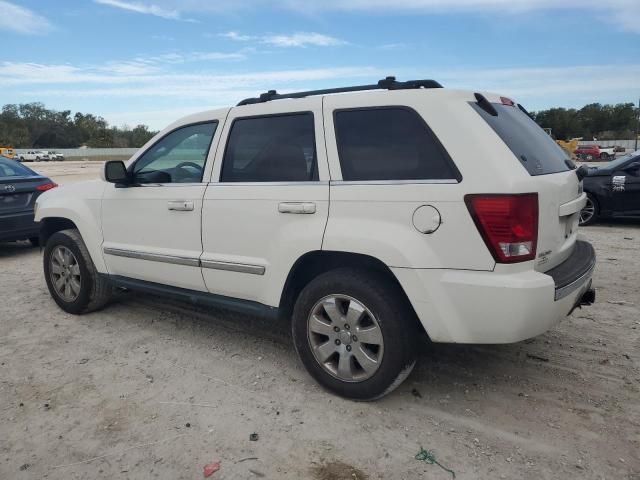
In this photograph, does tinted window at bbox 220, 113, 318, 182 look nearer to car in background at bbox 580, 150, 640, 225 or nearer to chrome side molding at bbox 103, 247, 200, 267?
A: chrome side molding at bbox 103, 247, 200, 267

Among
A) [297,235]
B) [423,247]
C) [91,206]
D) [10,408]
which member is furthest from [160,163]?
[423,247]

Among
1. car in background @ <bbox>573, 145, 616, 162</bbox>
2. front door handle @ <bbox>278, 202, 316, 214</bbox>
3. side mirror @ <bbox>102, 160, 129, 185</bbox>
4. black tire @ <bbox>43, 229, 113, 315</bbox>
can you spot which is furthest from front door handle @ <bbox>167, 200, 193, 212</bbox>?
car in background @ <bbox>573, 145, 616, 162</bbox>

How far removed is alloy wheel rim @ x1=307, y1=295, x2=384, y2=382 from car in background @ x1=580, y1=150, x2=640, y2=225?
703cm

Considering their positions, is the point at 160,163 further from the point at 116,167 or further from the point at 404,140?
the point at 404,140

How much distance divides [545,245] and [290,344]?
211 cm

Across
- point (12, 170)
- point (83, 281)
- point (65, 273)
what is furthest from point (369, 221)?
point (12, 170)

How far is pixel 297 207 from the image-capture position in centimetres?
324

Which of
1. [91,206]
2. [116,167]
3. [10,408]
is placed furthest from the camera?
[91,206]

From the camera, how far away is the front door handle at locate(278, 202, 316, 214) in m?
3.19

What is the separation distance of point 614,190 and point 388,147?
7656 mm

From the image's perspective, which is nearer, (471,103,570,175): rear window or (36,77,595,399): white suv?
(36,77,595,399): white suv

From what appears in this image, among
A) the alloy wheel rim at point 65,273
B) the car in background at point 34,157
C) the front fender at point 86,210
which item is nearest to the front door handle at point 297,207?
the front fender at point 86,210

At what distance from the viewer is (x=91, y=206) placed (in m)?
4.55

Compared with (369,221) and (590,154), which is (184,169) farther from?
(590,154)
